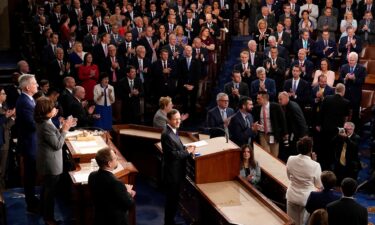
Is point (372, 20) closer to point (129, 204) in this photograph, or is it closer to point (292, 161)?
point (292, 161)

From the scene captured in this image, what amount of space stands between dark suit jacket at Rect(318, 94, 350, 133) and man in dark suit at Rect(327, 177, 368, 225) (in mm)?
3922

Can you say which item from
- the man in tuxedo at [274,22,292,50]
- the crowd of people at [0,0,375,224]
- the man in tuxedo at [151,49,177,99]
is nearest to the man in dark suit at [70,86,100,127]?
the crowd of people at [0,0,375,224]

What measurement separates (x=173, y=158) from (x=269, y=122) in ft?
7.96

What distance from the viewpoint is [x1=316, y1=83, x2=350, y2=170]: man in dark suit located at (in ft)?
30.0

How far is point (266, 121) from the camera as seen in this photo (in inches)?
342

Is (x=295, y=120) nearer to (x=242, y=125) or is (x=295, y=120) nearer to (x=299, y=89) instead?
(x=242, y=125)

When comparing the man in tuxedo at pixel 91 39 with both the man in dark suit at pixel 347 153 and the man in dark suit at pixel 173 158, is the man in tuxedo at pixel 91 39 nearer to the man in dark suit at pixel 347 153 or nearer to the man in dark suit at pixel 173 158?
the man in dark suit at pixel 347 153

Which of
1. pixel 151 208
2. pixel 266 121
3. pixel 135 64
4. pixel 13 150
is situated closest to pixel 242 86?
pixel 266 121

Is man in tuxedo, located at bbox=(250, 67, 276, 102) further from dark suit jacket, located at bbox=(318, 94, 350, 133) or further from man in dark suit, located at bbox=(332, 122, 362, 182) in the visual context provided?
man in dark suit, located at bbox=(332, 122, 362, 182)

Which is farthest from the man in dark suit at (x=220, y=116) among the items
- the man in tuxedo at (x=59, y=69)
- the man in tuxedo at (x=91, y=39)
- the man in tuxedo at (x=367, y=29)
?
the man in tuxedo at (x=367, y=29)

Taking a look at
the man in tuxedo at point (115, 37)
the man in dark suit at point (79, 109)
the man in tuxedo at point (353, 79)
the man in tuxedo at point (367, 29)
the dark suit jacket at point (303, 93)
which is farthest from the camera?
the man in tuxedo at point (367, 29)

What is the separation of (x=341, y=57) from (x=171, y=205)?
5.99 m

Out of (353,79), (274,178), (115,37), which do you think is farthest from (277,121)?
(115,37)

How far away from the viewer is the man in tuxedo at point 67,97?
850 centimetres
